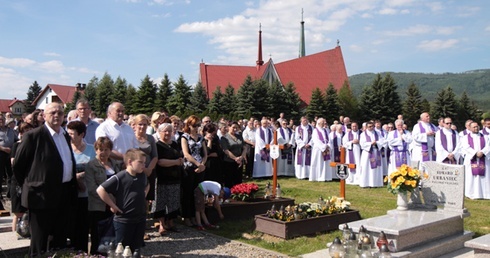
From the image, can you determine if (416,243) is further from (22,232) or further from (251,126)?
(251,126)

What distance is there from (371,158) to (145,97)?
117 ft

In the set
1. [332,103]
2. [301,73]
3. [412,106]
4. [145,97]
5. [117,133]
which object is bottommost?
[117,133]

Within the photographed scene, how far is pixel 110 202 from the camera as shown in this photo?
5.39 meters

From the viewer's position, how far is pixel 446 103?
43.0m

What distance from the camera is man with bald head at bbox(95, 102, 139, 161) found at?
6684mm

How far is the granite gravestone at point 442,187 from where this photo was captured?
774 cm

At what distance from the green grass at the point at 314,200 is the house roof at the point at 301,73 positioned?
35540 mm

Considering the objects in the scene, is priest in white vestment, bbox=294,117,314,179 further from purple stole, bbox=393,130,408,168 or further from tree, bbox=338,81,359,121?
tree, bbox=338,81,359,121

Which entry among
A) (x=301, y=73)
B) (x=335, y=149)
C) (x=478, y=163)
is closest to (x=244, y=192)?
(x=335, y=149)

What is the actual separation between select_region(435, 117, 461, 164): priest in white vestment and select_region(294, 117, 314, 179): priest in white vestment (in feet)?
14.2

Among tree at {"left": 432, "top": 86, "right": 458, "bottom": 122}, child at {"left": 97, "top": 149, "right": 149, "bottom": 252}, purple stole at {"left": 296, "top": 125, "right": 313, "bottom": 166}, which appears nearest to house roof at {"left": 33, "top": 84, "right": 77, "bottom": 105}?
tree at {"left": 432, "top": 86, "right": 458, "bottom": 122}

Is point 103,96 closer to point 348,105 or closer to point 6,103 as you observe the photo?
point 348,105

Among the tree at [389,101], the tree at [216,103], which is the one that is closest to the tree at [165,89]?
the tree at [216,103]

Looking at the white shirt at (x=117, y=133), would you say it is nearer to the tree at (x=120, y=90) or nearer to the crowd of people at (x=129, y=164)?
the crowd of people at (x=129, y=164)
